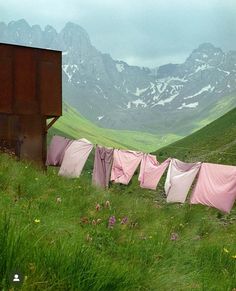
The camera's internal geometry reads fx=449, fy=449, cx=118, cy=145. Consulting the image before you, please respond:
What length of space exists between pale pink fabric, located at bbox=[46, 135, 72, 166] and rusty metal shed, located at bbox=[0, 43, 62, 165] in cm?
71

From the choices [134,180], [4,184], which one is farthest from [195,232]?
[134,180]

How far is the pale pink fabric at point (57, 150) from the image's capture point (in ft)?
79.0

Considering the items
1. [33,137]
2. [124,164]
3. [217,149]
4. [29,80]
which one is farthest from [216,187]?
[217,149]

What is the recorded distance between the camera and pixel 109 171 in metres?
22.6

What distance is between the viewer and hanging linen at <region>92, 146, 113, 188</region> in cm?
2267

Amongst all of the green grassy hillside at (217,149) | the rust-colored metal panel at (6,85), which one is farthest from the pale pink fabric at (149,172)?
the rust-colored metal panel at (6,85)

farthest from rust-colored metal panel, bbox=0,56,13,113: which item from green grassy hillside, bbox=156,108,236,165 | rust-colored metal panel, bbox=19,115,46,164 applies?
green grassy hillside, bbox=156,108,236,165

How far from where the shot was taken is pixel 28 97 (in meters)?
23.2

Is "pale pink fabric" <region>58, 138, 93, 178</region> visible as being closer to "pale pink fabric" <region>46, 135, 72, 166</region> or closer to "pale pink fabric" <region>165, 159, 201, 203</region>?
"pale pink fabric" <region>46, 135, 72, 166</region>

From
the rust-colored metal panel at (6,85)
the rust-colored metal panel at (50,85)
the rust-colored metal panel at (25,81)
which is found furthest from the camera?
the rust-colored metal panel at (50,85)

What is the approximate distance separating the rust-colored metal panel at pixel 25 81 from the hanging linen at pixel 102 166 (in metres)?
4.05

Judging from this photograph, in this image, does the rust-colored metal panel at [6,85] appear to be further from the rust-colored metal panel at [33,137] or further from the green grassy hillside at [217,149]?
the green grassy hillside at [217,149]

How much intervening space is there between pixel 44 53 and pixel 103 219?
1725 centimetres

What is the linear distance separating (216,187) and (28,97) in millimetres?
11989
